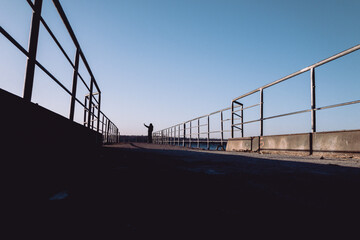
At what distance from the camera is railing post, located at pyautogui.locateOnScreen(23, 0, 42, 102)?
1425mm

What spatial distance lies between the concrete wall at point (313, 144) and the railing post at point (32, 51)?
376 centimetres

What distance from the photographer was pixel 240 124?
5496 millimetres

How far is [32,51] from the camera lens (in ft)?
4.86

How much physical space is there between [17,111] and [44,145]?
1.43ft

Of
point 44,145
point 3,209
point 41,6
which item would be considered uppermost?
A: point 41,6

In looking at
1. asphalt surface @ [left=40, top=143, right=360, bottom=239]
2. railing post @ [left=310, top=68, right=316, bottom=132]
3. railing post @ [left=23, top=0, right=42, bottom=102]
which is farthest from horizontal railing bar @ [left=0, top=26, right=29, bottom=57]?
railing post @ [left=310, top=68, right=316, bottom=132]

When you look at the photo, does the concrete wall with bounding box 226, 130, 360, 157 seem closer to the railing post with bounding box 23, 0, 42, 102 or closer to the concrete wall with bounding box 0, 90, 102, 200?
the concrete wall with bounding box 0, 90, 102, 200

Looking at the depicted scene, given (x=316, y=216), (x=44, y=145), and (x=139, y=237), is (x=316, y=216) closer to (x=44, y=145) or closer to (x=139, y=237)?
(x=139, y=237)

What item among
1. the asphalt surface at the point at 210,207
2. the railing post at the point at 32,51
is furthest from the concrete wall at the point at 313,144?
the railing post at the point at 32,51

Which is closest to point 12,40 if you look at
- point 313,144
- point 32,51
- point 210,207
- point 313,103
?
point 32,51

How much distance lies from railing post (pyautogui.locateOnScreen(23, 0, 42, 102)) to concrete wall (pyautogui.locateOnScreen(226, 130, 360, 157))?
3.76m

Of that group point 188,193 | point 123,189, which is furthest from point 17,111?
point 188,193

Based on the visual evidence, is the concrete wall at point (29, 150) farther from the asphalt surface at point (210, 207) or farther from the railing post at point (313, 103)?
the railing post at point (313, 103)

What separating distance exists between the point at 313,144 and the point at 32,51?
391 cm
